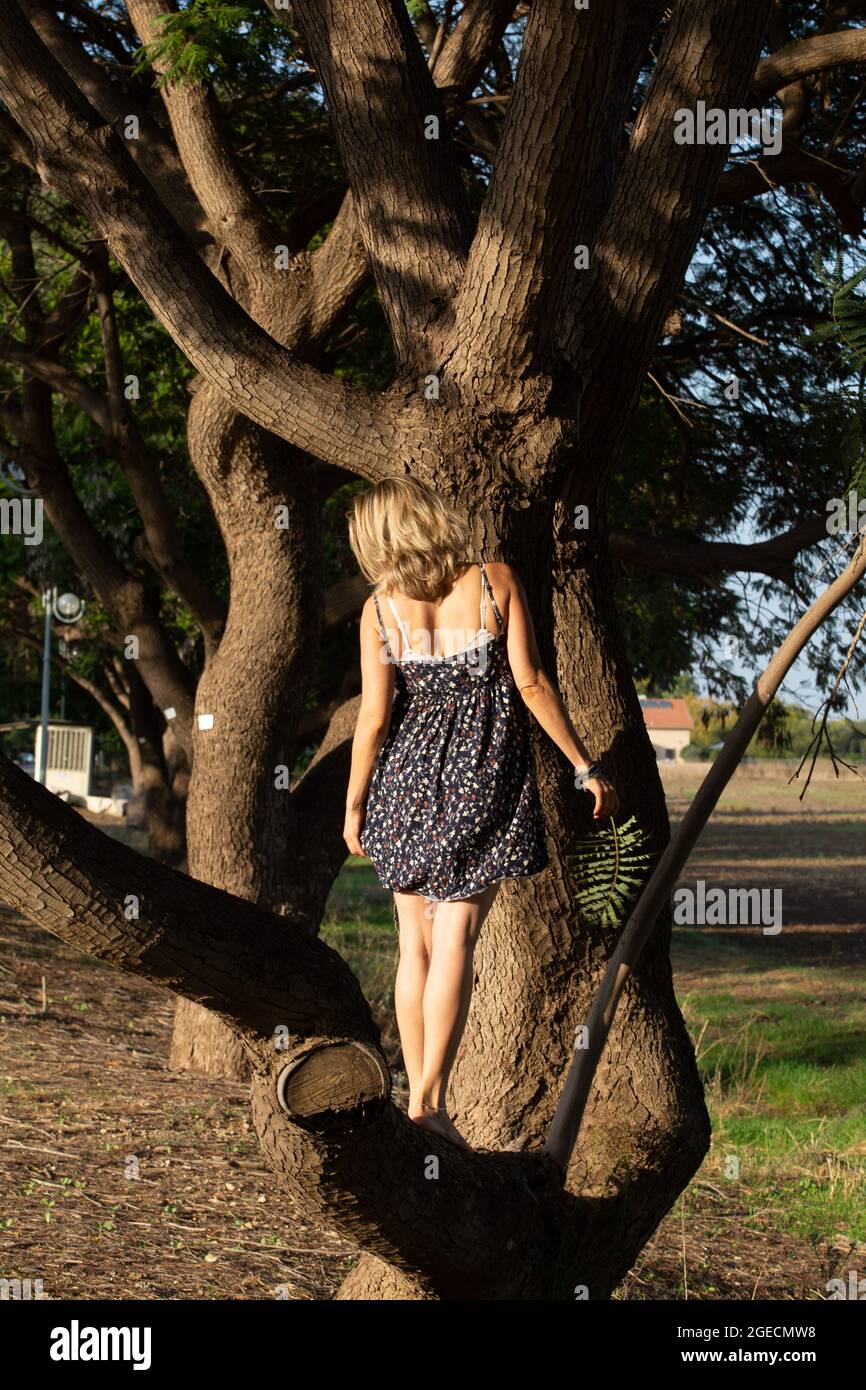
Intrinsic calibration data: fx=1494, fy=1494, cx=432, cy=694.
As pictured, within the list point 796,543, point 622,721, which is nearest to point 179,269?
point 622,721

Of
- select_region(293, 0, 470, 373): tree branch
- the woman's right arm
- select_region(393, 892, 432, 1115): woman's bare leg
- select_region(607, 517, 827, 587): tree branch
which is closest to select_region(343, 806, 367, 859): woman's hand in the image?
select_region(393, 892, 432, 1115): woman's bare leg

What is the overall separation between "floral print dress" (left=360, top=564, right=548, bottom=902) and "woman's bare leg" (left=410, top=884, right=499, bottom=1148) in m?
0.06

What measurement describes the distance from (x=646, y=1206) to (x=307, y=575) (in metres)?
4.36

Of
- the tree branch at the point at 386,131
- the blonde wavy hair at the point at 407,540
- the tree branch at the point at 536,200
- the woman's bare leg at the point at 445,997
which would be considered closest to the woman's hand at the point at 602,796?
the woman's bare leg at the point at 445,997

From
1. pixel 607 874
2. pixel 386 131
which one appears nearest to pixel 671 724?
pixel 386 131

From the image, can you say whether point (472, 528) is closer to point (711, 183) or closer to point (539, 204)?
point (539, 204)

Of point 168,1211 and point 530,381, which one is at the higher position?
point 530,381

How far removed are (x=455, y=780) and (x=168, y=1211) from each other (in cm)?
271

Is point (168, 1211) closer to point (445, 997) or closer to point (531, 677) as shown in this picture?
point (445, 997)

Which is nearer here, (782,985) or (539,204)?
(539,204)

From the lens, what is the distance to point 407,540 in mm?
3982

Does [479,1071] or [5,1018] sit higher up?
[479,1071]

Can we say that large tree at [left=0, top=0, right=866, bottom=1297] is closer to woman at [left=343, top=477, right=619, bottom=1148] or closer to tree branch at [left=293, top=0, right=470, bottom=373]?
tree branch at [left=293, top=0, right=470, bottom=373]

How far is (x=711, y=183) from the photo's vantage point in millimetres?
4867
